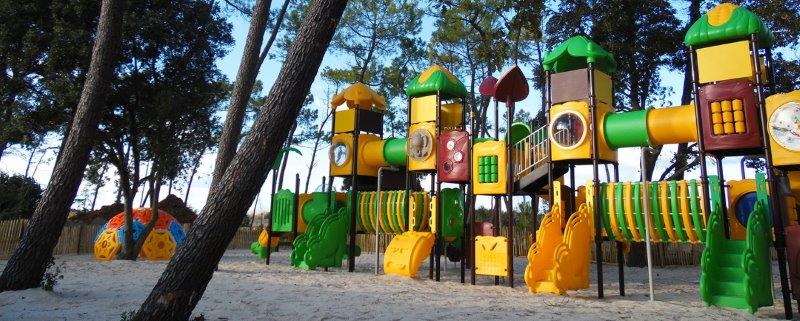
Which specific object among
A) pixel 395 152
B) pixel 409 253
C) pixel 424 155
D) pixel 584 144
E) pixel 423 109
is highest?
pixel 423 109

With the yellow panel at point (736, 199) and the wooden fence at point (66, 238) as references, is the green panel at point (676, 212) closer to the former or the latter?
the yellow panel at point (736, 199)

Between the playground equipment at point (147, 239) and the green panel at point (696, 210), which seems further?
the playground equipment at point (147, 239)

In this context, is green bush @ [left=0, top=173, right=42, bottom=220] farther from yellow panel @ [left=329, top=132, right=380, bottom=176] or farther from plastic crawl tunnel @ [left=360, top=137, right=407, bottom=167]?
plastic crawl tunnel @ [left=360, top=137, right=407, bottom=167]

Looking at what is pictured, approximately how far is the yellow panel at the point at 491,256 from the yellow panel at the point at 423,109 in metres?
3.12

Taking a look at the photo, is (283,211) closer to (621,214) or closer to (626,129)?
(621,214)

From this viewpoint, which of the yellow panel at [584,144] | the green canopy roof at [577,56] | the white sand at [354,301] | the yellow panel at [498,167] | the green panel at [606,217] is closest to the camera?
the white sand at [354,301]

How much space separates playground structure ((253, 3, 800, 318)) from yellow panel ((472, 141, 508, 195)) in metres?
0.02

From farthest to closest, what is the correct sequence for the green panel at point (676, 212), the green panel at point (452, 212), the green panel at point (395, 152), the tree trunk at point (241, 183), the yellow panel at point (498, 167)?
the green panel at point (395, 152), the green panel at point (452, 212), the yellow panel at point (498, 167), the green panel at point (676, 212), the tree trunk at point (241, 183)

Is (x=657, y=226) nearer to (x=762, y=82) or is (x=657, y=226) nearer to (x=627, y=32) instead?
(x=762, y=82)

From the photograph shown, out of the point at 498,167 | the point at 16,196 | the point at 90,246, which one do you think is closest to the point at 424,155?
the point at 498,167

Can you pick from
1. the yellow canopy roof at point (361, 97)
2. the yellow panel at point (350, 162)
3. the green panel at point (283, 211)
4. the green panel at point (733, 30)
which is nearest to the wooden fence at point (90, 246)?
the green panel at point (283, 211)

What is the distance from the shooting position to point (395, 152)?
12.2 m

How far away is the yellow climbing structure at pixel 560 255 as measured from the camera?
785 centimetres

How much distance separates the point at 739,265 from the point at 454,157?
5.35m
